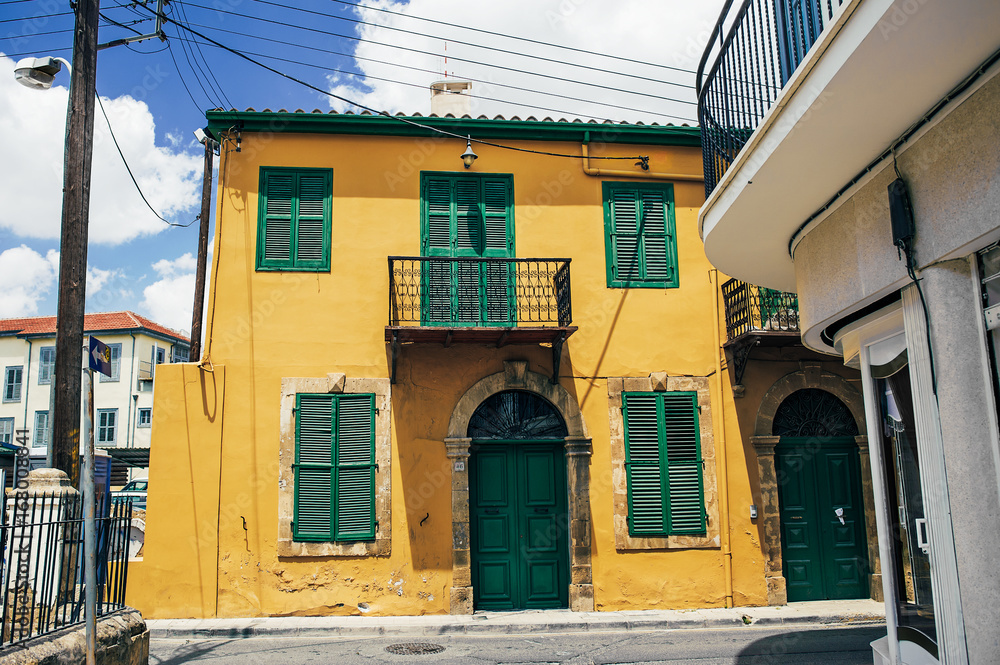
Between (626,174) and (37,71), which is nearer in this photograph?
(37,71)

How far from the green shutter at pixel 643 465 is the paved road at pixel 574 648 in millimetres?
1603

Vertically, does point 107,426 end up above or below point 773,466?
above

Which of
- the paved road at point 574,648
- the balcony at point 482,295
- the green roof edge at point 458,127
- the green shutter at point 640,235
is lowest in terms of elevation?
the paved road at point 574,648

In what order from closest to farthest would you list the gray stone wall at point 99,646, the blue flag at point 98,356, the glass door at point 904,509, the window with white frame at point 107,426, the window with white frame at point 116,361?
the glass door at point 904,509, the gray stone wall at point 99,646, the blue flag at point 98,356, the window with white frame at point 107,426, the window with white frame at point 116,361

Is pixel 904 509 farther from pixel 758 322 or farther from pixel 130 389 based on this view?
pixel 130 389

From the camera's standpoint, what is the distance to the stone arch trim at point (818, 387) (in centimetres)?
1095

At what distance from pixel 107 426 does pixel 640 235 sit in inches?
1321

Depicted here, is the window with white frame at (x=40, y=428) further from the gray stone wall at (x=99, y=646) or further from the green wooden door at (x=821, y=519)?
the green wooden door at (x=821, y=519)

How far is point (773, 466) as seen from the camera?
10.8 meters

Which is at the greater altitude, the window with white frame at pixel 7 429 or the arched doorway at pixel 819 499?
the window with white frame at pixel 7 429

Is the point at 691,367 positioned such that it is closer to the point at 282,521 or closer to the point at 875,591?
the point at 875,591

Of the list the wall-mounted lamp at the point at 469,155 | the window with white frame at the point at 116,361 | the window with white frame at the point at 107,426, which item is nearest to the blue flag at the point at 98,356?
the wall-mounted lamp at the point at 469,155

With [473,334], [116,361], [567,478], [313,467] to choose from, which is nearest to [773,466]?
[567,478]

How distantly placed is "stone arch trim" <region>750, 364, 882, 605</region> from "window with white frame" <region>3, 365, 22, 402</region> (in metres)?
39.1
